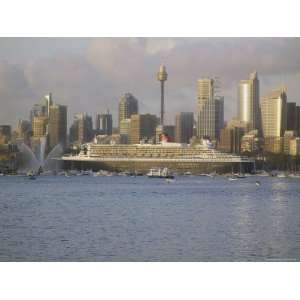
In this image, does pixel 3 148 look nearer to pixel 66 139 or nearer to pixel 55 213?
pixel 66 139

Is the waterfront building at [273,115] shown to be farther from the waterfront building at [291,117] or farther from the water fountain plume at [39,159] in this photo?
the water fountain plume at [39,159]

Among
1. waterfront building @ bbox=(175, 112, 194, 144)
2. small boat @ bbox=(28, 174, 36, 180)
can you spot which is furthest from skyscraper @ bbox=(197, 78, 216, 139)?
small boat @ bbox=(28, 174, 36, 180)

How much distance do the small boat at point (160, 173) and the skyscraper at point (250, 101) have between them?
9.93 m

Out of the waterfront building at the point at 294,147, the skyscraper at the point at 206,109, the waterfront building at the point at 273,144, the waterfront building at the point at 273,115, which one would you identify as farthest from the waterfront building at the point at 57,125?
the waterfront building at the point at 294,147

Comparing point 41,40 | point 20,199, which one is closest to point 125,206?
point 20,199

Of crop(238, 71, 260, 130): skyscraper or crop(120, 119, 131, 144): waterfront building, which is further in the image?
crop(120, 119, 131, 144): waterfront building

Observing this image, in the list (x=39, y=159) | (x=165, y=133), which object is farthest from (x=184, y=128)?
(x=39, y=159)

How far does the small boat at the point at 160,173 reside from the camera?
27681 millimetres

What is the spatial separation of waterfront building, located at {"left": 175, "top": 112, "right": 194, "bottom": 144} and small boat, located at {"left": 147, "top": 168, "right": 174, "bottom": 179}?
1.58 m

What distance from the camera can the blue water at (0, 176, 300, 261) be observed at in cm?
805

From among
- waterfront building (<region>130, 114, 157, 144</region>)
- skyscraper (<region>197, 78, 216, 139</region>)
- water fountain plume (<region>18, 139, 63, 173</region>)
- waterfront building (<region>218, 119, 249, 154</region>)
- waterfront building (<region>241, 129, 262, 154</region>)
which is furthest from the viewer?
water fountain plume (<region>18, 139, 63, 173</region>)

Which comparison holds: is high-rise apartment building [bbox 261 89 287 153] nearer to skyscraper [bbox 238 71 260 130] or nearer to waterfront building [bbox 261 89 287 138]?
waterfront building [bbox 261 89 287 138]

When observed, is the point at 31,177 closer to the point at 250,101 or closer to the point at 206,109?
the point at 206,109

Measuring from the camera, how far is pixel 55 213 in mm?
12211
